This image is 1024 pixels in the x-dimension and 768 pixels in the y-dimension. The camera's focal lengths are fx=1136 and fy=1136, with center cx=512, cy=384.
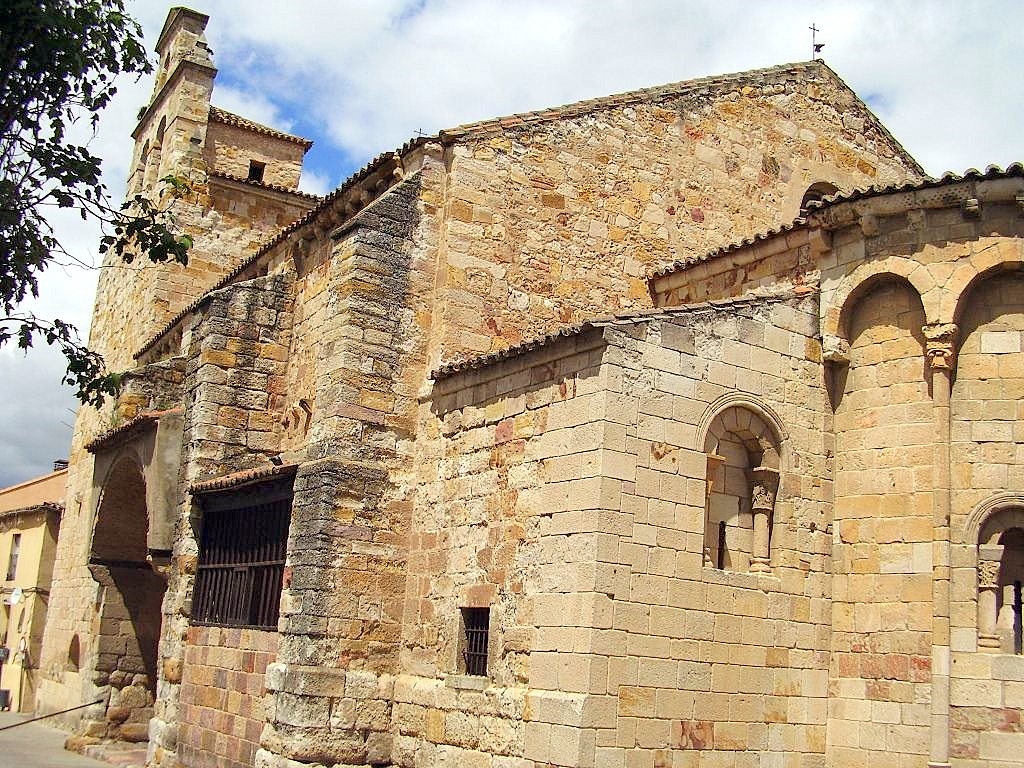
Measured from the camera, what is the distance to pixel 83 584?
1961 centimetres

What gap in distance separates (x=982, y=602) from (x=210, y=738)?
8.03 metres

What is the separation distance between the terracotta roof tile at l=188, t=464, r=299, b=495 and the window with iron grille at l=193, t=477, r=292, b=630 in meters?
0.12

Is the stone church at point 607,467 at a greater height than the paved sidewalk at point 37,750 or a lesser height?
greater

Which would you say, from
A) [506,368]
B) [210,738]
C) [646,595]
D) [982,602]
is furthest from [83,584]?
[982,602]

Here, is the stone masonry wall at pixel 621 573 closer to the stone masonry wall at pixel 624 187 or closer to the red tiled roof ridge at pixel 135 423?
the stone masonry wall at pixel 624 187

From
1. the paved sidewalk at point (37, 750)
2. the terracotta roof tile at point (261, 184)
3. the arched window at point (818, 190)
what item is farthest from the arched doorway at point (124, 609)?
the arched window at point (818, 190)

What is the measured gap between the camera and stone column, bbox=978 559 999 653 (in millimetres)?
9234

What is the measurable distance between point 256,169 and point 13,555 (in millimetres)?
13647

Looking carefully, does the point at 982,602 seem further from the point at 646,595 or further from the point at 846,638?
the point at 646,595

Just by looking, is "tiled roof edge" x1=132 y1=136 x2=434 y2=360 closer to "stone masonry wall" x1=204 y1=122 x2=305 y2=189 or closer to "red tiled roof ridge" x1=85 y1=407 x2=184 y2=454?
"red tiled roof ridge" x1=85 y1=407 x2=184 y2=454

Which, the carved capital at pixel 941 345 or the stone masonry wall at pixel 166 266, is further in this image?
the stone masonry wall at pixel 166 266

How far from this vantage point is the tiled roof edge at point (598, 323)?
9211 millimetres

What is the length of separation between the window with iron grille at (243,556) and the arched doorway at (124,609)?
3.81 meters

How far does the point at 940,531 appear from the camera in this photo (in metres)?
9.48
